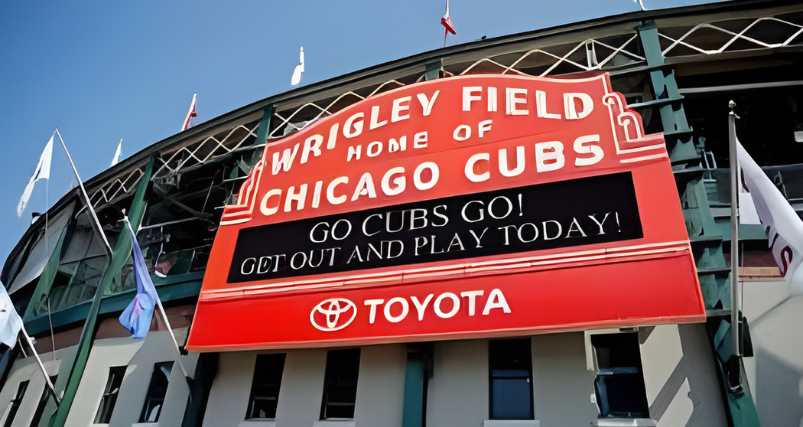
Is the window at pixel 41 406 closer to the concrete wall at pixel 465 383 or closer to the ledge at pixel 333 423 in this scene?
the concrete wall at pixel 465 383

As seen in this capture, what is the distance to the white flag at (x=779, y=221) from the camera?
6.85m

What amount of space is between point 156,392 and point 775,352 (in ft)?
40.8

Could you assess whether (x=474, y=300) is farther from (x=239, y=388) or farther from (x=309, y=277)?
(x=239, y=388)

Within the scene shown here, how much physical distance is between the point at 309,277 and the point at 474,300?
3430mm

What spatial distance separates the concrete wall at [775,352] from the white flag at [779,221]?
873 mm

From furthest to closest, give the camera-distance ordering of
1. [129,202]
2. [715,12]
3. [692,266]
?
[129,202]
[715,12]
[692,266]

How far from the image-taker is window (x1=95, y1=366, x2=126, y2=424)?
1312cm

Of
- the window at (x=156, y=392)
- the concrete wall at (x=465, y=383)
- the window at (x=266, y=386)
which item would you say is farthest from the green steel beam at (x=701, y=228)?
the window at (x=156, y=392)

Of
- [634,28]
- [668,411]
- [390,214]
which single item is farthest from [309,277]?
[634,28]

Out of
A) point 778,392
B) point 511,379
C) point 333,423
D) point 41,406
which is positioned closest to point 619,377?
point 511,379

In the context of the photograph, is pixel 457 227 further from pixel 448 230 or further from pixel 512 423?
pixel 512 423

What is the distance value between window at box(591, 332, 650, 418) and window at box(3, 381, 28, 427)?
16092mm

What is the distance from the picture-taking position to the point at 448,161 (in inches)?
429

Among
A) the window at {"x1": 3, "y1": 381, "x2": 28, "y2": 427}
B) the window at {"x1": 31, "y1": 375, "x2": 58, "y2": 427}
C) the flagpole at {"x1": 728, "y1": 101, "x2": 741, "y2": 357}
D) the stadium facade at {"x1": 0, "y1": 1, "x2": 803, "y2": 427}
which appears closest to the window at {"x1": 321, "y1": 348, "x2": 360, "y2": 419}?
the stadium facade at {"x1": 0, "y1": 1, "x2": 803, "y2": 427}
